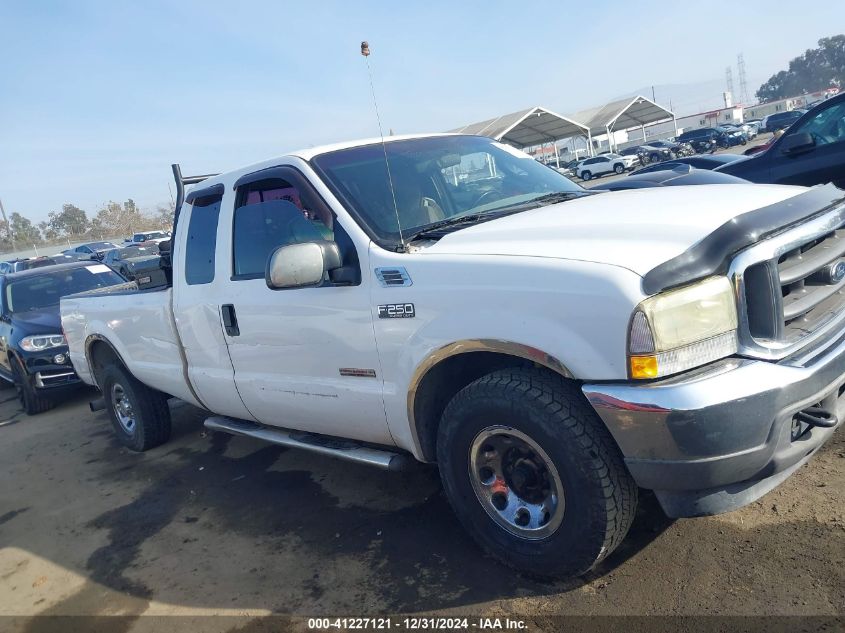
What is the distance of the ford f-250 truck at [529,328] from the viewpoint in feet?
7.42

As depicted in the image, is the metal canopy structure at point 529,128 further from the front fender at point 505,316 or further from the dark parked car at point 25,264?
the front fender at point 505,316

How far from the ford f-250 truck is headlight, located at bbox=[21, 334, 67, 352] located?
4.61 metres

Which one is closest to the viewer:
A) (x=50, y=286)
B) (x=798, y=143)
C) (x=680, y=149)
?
(x=798, y=143)

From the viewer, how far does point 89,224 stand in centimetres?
8531

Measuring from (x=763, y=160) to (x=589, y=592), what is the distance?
592cm

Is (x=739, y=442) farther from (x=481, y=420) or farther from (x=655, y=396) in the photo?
(x=481, y=420)

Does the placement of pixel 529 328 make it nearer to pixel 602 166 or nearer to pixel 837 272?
pixel 837 272

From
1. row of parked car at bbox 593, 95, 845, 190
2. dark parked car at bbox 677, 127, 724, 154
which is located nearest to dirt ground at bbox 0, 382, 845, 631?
row of parked car at bbox 593, 95, 845, 190

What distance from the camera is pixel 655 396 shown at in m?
2.21

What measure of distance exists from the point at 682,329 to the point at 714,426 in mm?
334

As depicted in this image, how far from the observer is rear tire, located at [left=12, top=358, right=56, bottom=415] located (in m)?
7.67

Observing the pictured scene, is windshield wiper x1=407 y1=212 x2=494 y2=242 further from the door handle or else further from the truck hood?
the door handle

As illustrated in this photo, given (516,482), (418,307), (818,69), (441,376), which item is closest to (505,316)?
(418,307)

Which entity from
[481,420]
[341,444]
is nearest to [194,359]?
[341,444]
